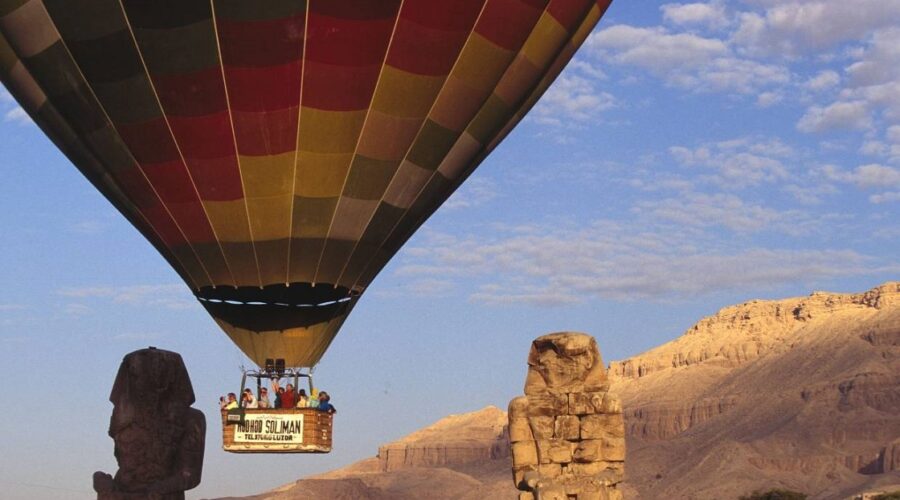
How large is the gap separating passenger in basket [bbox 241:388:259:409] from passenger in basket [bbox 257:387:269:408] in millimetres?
106

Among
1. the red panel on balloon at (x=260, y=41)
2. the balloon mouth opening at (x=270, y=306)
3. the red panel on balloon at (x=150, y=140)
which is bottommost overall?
the balloon mouth opening at (x=270, y=306)

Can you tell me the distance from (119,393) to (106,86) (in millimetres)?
13993

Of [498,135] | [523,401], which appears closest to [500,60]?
[498,135]

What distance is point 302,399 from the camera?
106ft

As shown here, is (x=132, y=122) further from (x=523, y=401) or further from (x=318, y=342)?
(x=523, y=401)

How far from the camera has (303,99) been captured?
32.3 m

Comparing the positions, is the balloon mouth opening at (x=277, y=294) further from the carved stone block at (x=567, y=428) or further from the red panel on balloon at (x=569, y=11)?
the carved stone block at (x=567, y=428)

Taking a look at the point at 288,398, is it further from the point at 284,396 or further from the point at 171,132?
the point at 171,132

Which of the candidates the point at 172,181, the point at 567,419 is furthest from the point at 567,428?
the point at 172,181

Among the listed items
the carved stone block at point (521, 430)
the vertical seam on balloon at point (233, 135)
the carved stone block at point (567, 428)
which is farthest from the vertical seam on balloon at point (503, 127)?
the carved stone block at point (567, 428)

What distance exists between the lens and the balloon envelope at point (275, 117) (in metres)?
31.5

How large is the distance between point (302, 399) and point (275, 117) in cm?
596

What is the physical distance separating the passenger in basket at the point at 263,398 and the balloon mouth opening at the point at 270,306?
1.75 meters

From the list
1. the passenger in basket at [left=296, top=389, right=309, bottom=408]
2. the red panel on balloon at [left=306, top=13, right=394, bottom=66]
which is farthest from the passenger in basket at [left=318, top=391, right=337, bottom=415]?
the red panel on balloon at [left=306, top=13, right=394, bottom=66]
